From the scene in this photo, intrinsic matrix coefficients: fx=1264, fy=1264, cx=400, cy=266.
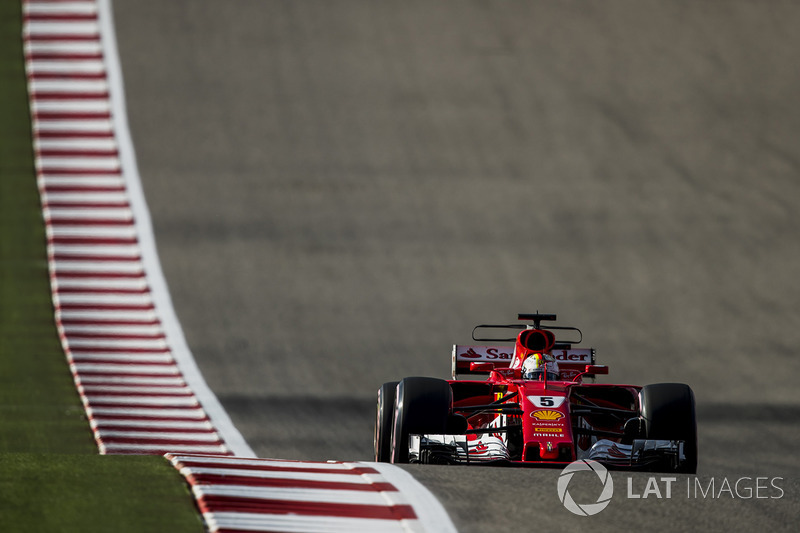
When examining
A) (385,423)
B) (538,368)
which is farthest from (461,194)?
(385,423)

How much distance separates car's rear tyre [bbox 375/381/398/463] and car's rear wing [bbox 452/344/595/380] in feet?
3.74

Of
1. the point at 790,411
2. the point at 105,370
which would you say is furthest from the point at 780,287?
the point at 105,370

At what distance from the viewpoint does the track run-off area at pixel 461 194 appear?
13.5m

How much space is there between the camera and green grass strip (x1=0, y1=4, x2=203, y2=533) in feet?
22.0

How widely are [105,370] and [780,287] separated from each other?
8080mm

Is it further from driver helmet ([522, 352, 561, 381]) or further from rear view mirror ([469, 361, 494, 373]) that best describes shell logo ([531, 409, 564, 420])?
rear view mirror ([469, 361, 494, 373])

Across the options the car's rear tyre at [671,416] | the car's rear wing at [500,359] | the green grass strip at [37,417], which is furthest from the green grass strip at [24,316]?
the car's rear tyre at [671,416]

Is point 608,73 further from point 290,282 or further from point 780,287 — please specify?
point 290,282

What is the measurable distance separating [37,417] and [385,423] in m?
3.93

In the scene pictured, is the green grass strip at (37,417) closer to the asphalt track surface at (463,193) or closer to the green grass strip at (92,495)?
the green grass strip at (92,495)

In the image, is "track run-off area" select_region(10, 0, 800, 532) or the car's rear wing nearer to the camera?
the car's rear wing

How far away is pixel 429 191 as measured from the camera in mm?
17672

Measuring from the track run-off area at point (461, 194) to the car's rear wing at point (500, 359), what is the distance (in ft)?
4.78

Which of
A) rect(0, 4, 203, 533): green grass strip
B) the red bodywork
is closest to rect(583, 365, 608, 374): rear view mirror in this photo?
the red bodywork
